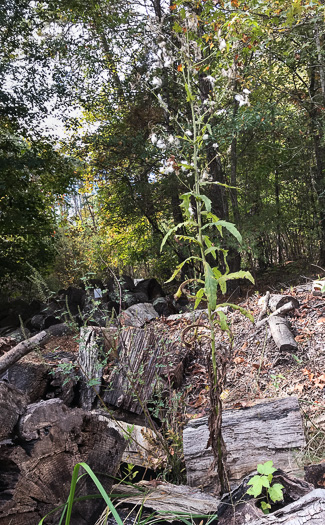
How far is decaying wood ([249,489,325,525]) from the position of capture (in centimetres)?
114

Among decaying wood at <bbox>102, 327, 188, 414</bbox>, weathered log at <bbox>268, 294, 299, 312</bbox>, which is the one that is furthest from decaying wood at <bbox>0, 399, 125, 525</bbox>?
weathered log at <bbox>268, 294, 299, 312</bbox>

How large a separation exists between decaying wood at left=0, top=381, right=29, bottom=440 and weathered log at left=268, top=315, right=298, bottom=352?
6.75 feet

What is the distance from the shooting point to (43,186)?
340 inches

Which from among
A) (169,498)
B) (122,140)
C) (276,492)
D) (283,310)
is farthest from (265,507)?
(122,140)

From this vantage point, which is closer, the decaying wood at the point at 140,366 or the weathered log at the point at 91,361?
the decaying wood at the point at 140,366

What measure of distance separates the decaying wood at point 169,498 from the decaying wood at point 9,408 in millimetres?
602

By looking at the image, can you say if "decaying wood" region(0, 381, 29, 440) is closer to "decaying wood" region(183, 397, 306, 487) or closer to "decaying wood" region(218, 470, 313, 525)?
"decaying wood" region(183, 397, 306, 487)

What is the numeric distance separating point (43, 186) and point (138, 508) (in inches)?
316

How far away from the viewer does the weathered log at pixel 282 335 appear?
306 cm

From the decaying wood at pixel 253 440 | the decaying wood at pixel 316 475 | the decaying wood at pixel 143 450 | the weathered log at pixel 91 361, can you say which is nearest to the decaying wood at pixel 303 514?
the decaying wood at pixel 316 475

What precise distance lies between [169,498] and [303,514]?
77 centimetres

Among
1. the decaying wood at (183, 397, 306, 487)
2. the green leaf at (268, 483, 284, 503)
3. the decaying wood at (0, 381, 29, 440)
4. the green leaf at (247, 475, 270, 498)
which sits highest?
the decaying wood at (0, 381, 29, 440)

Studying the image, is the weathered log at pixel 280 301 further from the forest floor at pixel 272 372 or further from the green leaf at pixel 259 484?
the green leaf at pixel 259 484

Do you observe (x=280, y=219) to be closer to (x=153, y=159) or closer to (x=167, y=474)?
(x=153, y=159)
